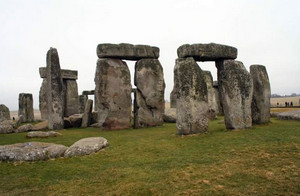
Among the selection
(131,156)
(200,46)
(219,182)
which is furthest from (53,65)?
(219,182)

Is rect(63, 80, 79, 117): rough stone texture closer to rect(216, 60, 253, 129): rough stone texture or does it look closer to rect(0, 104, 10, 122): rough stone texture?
rect(0, 104, 10, 122): rough stone texture

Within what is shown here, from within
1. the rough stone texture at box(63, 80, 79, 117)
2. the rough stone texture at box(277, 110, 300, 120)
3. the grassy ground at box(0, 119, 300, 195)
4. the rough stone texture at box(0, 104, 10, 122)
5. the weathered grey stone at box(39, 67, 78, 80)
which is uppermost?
the weathered grey stone at box(39, 67, 78, 80)

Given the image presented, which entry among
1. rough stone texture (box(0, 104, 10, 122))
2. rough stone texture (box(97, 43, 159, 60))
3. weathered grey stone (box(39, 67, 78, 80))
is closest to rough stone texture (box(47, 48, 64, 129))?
rough stone texture (box(97, 43, 159, 60))

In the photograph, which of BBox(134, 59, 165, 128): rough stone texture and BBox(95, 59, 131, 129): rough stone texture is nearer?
BBox(95, 59, 131, 129): rough stone texture

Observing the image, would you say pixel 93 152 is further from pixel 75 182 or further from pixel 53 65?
pixel 53 65

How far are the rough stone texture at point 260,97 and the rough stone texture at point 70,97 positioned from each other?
13.8m

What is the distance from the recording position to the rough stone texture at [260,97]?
1131cm

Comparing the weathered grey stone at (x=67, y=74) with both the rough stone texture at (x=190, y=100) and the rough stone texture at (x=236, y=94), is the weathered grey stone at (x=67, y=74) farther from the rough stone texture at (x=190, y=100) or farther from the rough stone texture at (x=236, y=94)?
the rough stone texture at (x=236, y=94)

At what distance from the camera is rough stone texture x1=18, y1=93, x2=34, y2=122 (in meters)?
21.4

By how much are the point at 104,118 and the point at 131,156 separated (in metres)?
7.28

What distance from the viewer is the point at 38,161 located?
6.45m

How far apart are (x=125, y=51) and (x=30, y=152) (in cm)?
846

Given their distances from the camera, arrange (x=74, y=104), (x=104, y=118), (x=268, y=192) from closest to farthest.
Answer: (x=268, y=192) < (x=104, y=118) < (x=74, y=104)

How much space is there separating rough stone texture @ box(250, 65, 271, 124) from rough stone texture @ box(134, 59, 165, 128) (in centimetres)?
516
